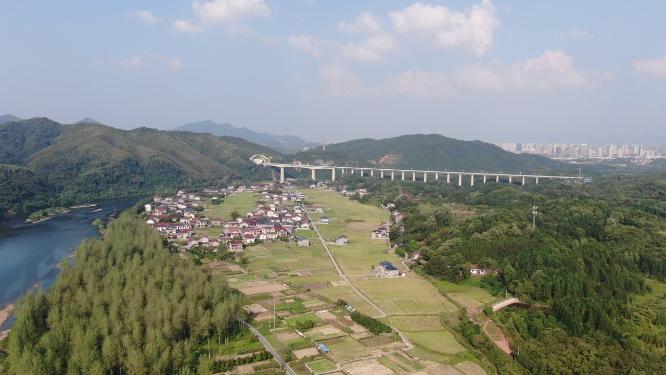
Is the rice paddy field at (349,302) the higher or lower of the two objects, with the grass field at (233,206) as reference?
lower

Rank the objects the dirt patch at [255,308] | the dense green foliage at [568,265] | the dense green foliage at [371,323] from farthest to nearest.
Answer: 1. the dirt patch at [255,308]
2. the dense green foliage at [371,323]
3. the dense green foliage at [568,265]

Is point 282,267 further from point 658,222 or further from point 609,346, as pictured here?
point 658,222

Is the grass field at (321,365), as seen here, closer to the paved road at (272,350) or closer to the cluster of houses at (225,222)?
the paved road at (272,350)

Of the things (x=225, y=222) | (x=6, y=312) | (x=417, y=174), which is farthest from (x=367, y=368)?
(x=417, y=174)

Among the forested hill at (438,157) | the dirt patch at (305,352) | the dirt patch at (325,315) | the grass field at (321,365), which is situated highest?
the forested hill at (438,157)

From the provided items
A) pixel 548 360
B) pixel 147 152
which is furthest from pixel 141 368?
pixel 147 152

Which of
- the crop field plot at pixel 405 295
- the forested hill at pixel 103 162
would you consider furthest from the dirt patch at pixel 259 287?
the forested hill at pixel 103 162
